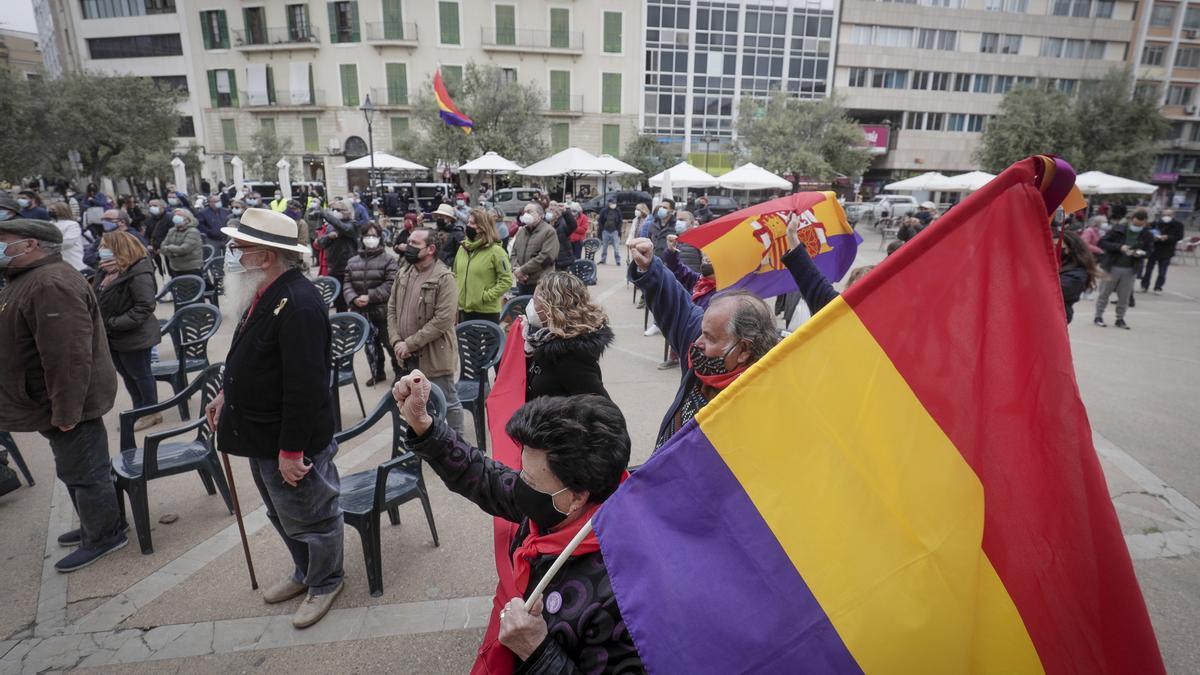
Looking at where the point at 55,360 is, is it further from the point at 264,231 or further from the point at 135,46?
the point at 135,46

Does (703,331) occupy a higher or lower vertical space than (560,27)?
lower

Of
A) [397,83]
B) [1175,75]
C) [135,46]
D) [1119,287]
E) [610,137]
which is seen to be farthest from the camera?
[1175,75]

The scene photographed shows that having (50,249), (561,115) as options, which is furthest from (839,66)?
(50,249)

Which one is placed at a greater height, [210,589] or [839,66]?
[839,66]

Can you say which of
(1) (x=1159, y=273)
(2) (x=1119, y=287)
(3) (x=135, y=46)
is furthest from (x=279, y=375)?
(3) (x=135, y=46)

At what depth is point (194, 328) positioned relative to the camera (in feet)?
20.8

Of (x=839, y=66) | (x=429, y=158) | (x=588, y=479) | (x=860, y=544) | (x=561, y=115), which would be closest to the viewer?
(x=860, y=544)

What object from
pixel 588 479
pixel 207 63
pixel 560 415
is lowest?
pixel 588 479

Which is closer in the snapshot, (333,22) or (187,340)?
(187,340)

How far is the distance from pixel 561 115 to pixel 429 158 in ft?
37.9

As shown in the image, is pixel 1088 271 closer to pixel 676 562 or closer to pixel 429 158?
pixel 676 562

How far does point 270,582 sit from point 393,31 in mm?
39768

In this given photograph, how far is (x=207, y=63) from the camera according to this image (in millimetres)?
38719

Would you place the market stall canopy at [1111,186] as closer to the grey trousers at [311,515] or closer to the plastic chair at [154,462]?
the grey trousers at [311,515]
